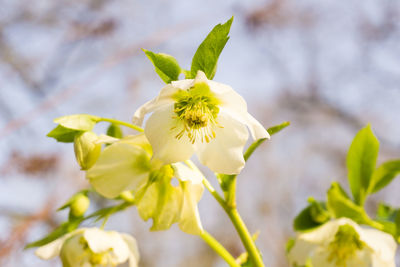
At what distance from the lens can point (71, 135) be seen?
1.19 ft

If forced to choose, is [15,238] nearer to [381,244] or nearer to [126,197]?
[126,197]

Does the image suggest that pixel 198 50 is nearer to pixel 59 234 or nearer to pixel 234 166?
pixel 234 166

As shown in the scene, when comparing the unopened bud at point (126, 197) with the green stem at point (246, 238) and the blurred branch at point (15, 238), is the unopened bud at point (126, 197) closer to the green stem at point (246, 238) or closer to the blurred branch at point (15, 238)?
the green stem at point (246, 238)

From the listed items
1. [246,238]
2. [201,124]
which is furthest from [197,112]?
[246,238]

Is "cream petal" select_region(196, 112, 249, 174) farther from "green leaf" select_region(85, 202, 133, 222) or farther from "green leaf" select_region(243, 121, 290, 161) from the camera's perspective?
"green leaf" select_region(85, 202, 133, 222)

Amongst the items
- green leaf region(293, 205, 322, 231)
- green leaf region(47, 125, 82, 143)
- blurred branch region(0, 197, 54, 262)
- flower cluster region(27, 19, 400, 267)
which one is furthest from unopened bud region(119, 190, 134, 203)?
blurred branch region(0, 197, 54, 262)

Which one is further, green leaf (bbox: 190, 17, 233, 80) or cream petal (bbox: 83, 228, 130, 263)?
cream petal (bbox: 83, 228, 130, 263)

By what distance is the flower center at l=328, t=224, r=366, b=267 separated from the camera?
462 mm

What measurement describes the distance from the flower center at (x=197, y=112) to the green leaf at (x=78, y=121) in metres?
0.08

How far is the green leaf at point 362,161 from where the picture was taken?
0.43 m

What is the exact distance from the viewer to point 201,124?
375mm

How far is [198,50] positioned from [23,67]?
3056mm

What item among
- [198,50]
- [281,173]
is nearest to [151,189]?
[198,50]

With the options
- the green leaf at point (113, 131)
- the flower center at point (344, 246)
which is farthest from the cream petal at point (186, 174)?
the flower center at point (344, 246)
